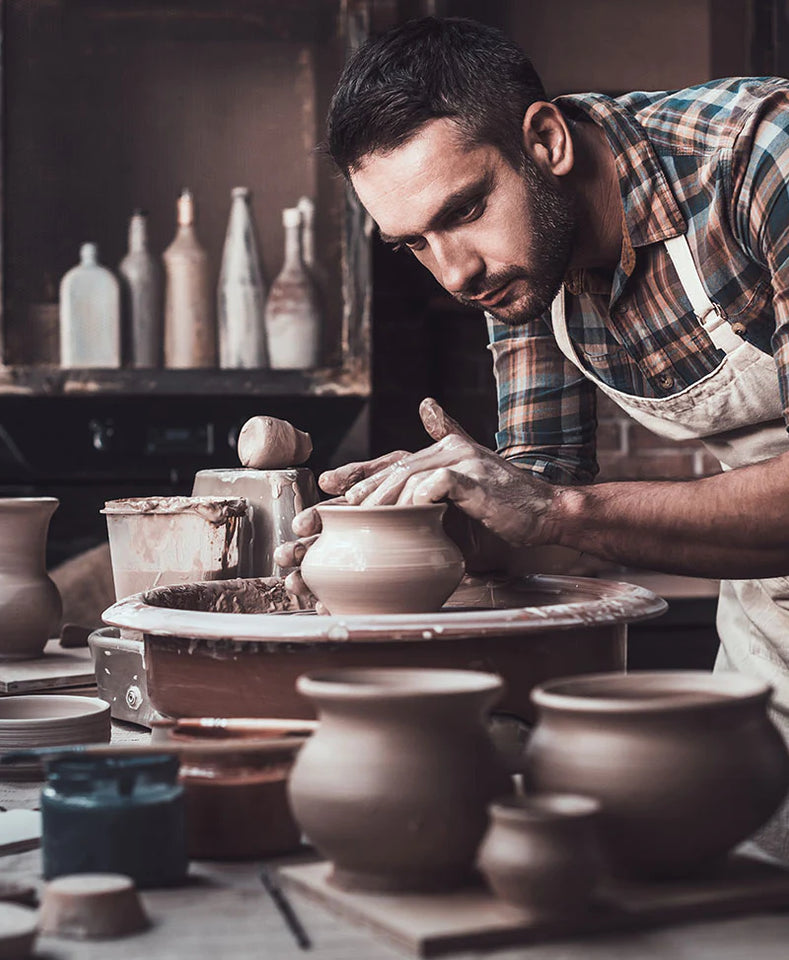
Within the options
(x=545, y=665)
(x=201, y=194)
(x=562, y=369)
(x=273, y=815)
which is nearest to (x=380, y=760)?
(x=273, y=815)

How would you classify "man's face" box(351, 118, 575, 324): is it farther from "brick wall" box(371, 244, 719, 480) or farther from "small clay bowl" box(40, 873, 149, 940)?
"brick wall" box(371, 244, 719, 480)

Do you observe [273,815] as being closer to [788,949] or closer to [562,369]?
[788,949]

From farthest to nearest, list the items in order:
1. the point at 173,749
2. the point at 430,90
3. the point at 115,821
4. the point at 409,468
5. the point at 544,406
Answer: the point at 544,406
the point at 430,90
the point at 409,468
the point at 173,749
the point at 115,821

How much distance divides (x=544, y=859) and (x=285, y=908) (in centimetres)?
20

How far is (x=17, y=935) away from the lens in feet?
2.49

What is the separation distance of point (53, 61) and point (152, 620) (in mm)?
2675

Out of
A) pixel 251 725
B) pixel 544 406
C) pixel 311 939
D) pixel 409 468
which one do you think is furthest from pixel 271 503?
pixel 311 939

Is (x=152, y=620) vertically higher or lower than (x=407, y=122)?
lower

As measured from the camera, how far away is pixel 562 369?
2041mm

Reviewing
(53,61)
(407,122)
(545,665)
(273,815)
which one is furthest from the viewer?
(53,61)

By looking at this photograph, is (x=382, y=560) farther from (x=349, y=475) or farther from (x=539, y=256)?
(x=539, y=256)

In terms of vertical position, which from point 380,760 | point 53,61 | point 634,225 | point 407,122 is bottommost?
point 380,760

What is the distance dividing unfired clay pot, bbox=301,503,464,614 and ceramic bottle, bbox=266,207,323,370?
216 centimetres

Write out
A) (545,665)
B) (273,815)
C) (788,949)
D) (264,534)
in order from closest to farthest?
(788,949)
(273,815)
(545,665)
(264,534)
